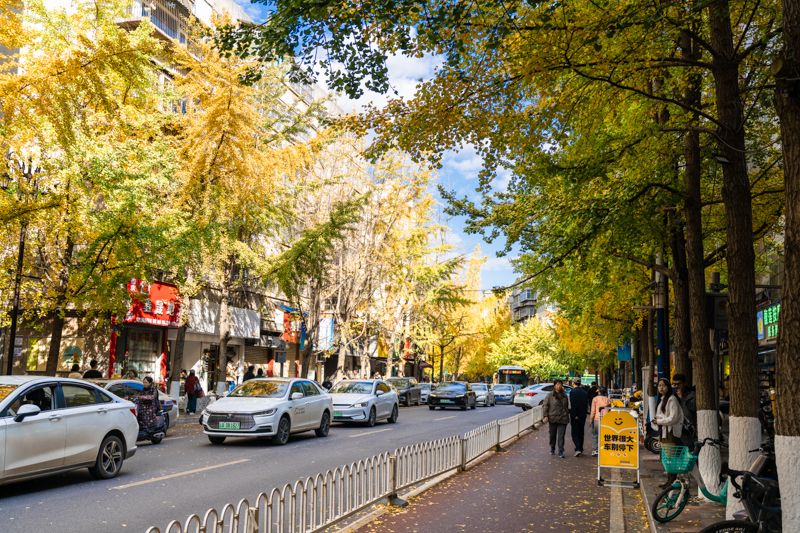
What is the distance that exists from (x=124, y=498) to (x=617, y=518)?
Result: 6.68m

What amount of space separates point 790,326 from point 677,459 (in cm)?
474

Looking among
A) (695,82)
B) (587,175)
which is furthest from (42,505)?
(695,82)

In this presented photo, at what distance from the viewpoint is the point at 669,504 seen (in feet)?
28.6

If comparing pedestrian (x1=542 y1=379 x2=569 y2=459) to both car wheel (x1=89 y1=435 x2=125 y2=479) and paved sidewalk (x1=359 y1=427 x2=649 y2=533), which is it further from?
car wheel (x1=89 y1=435 x2=125 y2=479)

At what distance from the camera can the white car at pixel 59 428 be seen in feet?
31.3

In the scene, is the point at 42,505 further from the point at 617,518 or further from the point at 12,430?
the point at 617,518

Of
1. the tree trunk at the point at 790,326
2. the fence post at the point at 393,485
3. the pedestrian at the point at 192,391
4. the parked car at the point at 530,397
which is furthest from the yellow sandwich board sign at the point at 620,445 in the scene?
the parked car at the point at 530,397

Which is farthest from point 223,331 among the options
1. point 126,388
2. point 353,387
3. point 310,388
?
point 126,388

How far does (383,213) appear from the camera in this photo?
3512cm

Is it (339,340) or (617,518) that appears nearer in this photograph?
(617,518)

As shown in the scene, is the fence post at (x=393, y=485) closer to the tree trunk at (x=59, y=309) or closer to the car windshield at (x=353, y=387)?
the tree trunk at (x=59, y=309)

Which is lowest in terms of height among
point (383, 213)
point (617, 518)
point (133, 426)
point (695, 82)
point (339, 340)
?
point (617, 518)

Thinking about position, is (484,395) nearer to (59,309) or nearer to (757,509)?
(59,309)

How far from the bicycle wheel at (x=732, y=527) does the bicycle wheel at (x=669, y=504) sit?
9.02 feet
